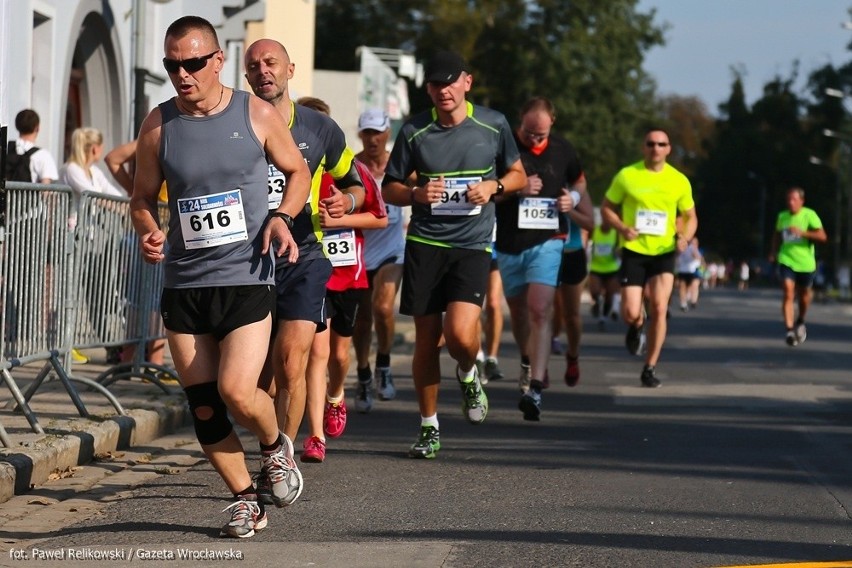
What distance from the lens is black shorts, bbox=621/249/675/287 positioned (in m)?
14.2

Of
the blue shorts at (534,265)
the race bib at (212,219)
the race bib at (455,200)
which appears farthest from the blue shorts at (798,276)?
the race bib at (212,219)

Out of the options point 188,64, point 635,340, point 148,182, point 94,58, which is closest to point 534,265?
point 148,182

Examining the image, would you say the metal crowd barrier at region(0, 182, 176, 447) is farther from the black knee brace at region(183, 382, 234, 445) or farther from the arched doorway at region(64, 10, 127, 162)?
the arched doorway at region(64, 10, 127, 162)

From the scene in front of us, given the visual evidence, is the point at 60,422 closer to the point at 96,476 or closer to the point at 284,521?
the point at 96,476

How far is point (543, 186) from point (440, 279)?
8.67 ft

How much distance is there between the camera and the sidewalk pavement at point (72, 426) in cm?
807

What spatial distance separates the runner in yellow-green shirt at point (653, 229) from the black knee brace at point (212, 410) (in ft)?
25.4

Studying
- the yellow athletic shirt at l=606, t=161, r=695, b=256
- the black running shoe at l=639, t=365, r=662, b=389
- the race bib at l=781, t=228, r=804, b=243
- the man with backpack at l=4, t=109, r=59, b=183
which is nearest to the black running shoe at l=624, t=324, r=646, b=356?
the black running shoe at l=639, t=365, r=662, b=389

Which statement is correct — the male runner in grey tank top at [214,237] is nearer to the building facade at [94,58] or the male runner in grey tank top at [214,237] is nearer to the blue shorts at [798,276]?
the building facade at [94,58]

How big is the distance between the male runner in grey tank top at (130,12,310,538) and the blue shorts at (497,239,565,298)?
16.7 feet

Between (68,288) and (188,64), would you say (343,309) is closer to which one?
(68,288)

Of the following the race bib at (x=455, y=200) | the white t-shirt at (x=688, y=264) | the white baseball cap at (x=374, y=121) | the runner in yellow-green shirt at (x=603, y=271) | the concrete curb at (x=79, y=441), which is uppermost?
the white baseball cap at (x=374, y=121)

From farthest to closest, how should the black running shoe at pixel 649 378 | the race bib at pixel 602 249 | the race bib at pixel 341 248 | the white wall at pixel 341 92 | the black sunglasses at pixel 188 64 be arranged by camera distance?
the white wall at pixel 341 92 < the race bib at pixel 602 249 < the black running shoe at pixel 649 378 < the race bib at pixel 341 248 < the black sunglasses at pixel 188 64

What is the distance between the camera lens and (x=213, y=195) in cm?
656
